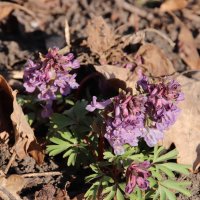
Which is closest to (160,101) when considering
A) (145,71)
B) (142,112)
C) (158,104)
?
(158,104)

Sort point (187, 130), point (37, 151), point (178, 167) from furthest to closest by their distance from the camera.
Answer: point (187, 130) → point (37, 151) → point (178, 167)

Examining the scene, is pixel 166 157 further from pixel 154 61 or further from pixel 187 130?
pixel 154 61

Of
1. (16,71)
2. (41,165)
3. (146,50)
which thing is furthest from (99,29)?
(41,165)

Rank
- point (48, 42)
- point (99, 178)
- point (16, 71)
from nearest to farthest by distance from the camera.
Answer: point (99, 178) → point (16, 71) → point (48, 42)

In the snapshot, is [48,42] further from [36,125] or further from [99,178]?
[99,178]

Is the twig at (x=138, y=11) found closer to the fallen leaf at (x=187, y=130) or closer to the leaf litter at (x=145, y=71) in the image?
the leaf litter at (x=145, y=71)

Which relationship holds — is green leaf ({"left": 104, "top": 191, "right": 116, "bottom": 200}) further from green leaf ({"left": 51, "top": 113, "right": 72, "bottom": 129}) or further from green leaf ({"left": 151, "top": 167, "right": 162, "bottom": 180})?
green leaf ({"left": 51, "top": 113, "right": 72, "bottom": 129})

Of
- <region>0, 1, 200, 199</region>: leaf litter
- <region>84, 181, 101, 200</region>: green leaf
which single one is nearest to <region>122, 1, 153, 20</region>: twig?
<region>0, 1, 200, 199</region>: leaf litter
